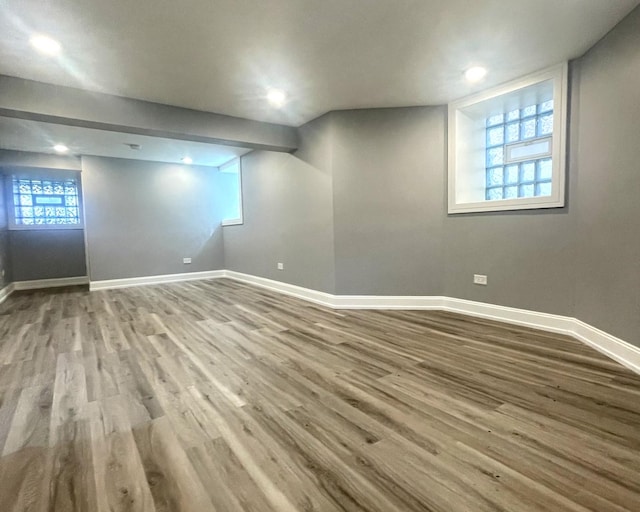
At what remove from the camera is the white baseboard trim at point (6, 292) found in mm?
5150

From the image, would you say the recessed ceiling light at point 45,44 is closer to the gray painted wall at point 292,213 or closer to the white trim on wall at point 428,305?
the gray painted wall at point 292,213

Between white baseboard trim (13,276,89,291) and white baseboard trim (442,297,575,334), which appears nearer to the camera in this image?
white baseboard trim (442,297,575,334)

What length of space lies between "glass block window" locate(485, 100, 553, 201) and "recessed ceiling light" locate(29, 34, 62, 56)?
4161 millimetres

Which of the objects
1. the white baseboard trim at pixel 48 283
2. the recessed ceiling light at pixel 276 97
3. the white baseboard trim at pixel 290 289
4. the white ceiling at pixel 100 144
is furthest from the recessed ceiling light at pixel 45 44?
the white baseboard trim at pixel 48 283

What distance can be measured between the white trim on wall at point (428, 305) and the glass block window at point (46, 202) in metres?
1.18

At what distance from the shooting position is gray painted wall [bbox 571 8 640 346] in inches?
92.4

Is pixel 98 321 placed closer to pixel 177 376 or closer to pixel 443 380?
pixel 177 376

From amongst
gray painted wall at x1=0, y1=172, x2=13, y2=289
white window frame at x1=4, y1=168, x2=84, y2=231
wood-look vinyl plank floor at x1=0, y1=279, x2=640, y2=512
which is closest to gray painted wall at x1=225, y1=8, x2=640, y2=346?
wood-look vinyl plank floor at x1=0, y1=279, x2=640, y2=512

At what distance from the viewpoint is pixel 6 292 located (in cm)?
547

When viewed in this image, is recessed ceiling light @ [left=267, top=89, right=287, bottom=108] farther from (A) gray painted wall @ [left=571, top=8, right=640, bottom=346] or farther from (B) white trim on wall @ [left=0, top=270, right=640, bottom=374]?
(A) gray painted wall @ [left=571, top=8, right=640, bottom=346]

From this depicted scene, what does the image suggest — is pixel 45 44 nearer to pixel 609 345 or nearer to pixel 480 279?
pixel 480 279

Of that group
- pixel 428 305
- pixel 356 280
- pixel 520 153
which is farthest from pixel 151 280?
pixel 520 153

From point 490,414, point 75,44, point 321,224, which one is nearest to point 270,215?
point 321,224

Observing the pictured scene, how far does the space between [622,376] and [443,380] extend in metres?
1.19
